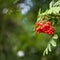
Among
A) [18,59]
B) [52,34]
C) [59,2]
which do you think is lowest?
[18,59]

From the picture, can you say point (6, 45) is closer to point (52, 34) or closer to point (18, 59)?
point (18, 59)

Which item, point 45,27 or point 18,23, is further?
point 18,23

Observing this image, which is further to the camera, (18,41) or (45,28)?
(18,41)

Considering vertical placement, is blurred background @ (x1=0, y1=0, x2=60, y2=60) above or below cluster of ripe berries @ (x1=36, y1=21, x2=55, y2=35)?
below

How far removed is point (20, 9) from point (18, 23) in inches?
127

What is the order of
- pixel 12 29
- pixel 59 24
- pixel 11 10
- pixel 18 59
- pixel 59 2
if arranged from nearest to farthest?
pixel 59 2
pixel 59 24
pixel 11 10
pixel 18 59
pixel 12 29

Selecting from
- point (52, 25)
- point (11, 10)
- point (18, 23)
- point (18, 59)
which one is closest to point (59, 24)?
point (52, 25)

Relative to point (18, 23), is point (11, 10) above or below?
above

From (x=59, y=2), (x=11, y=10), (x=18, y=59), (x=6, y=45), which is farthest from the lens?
(x=6, y=45)

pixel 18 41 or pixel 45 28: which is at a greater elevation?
pixel 45 28

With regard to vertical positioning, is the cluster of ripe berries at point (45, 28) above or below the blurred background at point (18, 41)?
above

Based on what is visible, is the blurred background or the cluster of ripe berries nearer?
the cluster of ripe berries

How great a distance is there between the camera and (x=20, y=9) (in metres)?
2.73

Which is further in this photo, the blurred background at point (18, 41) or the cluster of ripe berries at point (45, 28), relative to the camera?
the blurred background at point (18, 41)
